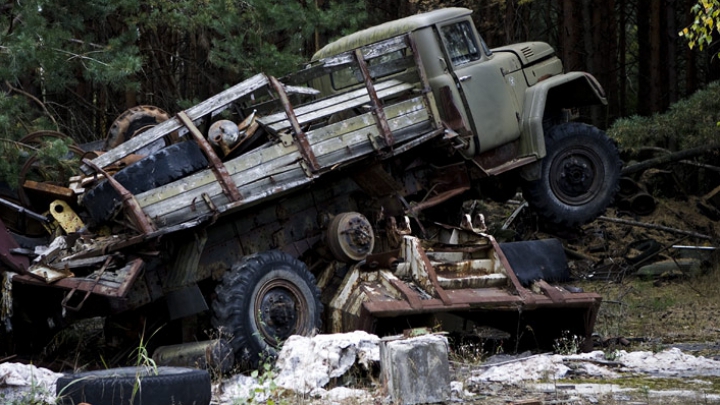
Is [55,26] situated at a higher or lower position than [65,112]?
higher

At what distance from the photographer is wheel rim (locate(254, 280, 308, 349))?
9.20 metres

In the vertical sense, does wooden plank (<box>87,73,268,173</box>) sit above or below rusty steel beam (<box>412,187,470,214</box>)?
above

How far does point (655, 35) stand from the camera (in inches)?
851

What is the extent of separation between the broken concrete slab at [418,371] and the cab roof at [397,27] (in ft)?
16.3

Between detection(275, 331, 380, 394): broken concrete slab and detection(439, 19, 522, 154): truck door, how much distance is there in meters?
3.92

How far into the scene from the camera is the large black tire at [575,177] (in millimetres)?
12344

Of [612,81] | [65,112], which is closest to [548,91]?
[65,112]

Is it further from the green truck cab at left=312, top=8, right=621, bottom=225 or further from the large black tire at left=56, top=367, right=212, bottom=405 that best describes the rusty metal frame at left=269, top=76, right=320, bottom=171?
the large black tire at left=56, top=367, right=212, bottom=405

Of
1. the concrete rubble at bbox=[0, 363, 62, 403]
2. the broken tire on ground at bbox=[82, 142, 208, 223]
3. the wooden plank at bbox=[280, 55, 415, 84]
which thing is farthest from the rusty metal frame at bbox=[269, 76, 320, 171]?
the concrete rubble at bbox=[0, 363, 62, 403]

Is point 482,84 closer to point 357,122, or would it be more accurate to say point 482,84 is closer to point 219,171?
Answer: point 357,122

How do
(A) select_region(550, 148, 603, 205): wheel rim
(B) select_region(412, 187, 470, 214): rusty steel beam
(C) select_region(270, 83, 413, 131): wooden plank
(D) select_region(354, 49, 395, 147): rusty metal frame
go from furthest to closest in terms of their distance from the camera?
(A) select_region(550, 148, 603, 205): wheel rim
(B) select_region(412, 187, 470, 214): rusty steel beam
(D) select_region(354, 49, 395, 147): rusty metal frame
(C) select_region(270, 83, 413, 131): wooden plank

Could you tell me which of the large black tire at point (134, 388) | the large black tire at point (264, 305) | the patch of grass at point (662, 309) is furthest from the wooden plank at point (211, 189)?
the patch of grass at point (662, 309)

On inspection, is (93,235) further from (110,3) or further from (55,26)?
(110,3)

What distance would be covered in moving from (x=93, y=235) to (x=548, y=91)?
5984 mm
